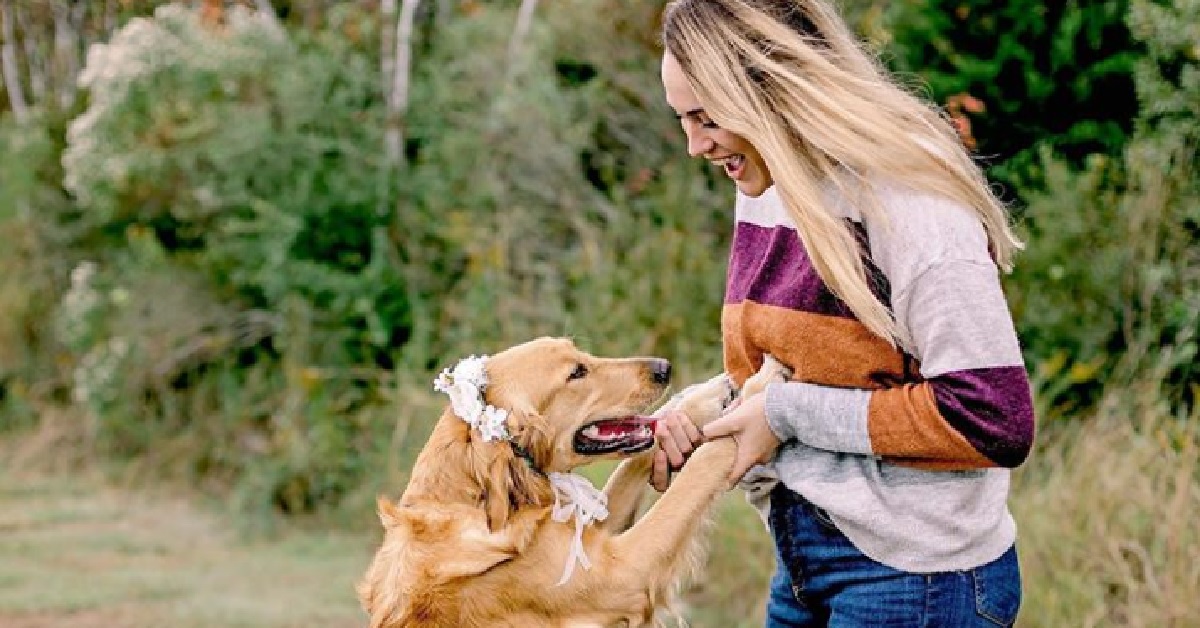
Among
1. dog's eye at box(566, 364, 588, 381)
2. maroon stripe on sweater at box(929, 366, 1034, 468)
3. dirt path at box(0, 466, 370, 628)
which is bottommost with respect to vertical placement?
dirt path at box(0, 466, 370, 628)

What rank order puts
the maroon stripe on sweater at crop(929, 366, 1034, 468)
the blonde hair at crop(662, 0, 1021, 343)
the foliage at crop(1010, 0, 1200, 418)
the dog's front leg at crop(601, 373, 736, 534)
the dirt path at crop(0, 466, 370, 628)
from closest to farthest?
the maroon stripe on sweater at crop(929, 366, 1034, 468)
the blonde hair at crop(662, 0, 1021, 343)
the dog's front leg at crop(601, 373, 736, 534)
the foliage at crop(1010, 0, 1200, 418)
the dirt path at crop(0, 466, 370, 628)

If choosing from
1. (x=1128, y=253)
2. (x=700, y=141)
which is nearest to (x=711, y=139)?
(x=700, y=141)

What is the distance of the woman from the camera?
2432 millimetres

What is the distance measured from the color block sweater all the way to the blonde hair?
0.16 feet

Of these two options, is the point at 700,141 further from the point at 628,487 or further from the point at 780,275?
the point at 628,487

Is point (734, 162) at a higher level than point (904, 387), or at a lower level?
higher

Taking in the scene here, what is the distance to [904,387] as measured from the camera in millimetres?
2547

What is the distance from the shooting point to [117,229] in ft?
38.1

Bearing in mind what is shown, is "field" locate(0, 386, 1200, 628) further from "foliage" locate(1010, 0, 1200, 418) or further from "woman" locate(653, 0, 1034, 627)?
"woman" locate(653, 0, 1034, 627)

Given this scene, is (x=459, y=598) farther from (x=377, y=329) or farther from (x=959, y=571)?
(x=377, y=329)

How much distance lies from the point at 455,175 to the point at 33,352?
179 inches

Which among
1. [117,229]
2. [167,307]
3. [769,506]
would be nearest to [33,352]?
[117,229]

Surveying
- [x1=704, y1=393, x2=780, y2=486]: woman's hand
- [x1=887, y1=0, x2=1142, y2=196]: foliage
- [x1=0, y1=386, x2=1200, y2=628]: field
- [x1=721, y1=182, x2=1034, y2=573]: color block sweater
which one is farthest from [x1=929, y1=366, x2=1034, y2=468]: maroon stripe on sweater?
[x1=887, y1=0, x2=1142, y2=196]: foliage

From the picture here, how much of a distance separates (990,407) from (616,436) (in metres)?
1.57
